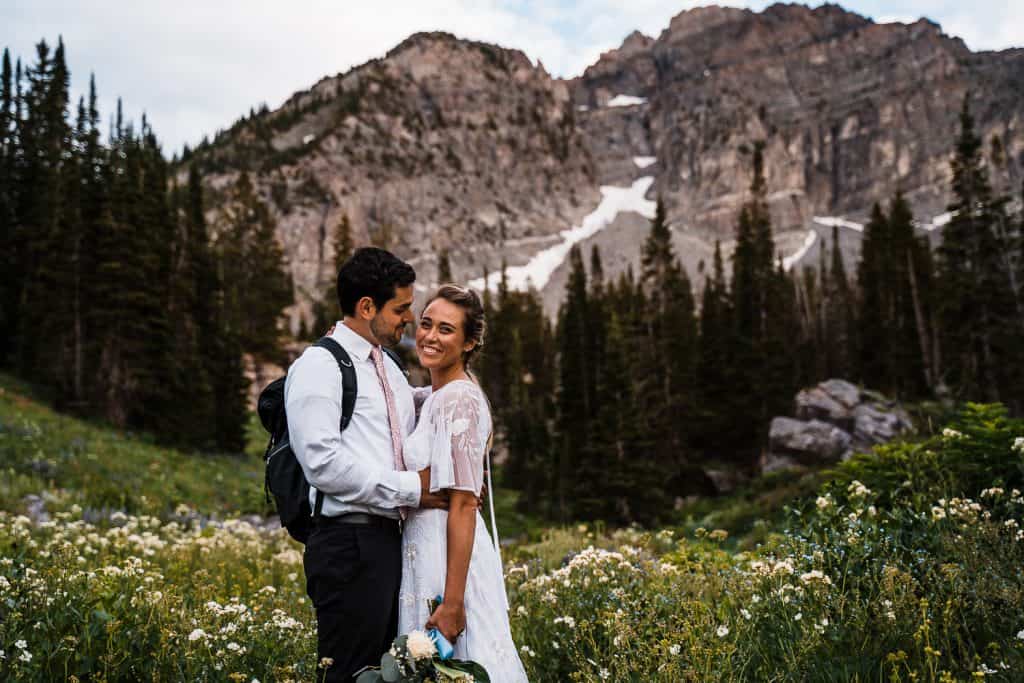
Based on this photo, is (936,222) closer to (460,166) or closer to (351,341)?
(460,166)

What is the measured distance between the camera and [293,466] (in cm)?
314

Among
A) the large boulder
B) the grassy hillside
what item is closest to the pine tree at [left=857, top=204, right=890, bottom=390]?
the large boulder

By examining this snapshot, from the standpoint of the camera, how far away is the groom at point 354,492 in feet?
9.71

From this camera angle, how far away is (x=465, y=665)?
274 centimetres

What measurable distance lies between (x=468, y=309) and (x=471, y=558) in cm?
120

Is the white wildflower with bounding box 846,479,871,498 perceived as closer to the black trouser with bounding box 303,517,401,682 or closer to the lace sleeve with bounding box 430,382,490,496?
the lace sleeve with bounding box 430,382,490,496

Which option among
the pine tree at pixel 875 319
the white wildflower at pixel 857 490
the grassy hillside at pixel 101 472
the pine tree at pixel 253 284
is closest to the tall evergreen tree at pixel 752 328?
the pine tree at pixel 875 319

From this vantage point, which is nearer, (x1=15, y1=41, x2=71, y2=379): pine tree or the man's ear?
the man's ear

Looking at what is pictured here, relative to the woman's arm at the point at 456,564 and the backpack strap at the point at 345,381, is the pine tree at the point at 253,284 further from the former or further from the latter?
the woman's arm at the point at 456,564

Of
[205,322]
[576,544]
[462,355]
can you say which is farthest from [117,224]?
[462,355]

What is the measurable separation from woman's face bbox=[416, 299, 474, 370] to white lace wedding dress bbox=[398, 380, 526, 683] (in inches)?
6.5

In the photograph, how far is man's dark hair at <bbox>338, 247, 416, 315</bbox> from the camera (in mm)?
3295

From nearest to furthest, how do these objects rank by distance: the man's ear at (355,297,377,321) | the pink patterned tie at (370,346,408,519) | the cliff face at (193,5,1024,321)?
the pink patterned tie at (370,346,408,519) → the man's ear at (355,297,377,321) → the cliff face at (193,5,1024,321)

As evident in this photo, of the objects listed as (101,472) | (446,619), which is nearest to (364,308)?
(446,619)
